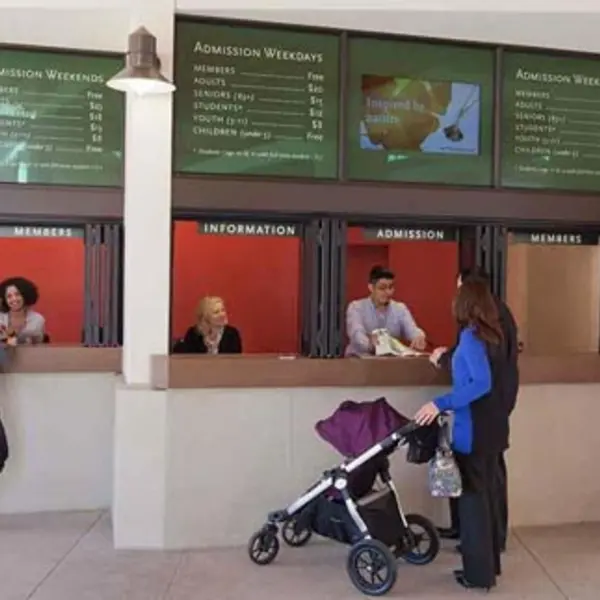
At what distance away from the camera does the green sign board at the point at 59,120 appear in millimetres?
5594

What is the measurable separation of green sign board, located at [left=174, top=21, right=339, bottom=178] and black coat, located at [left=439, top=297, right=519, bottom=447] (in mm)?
1381

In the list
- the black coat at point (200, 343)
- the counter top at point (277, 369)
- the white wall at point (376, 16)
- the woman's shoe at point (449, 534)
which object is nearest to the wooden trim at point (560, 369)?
the counter top at point (277, 369)

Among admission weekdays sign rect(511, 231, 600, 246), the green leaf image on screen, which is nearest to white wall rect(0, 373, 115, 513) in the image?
the green leaf image on screen

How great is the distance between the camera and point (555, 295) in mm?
6242

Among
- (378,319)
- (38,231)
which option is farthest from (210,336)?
(38,231)

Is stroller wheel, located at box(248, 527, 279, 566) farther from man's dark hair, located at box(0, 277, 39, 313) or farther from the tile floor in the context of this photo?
man's dark hair, located at box(0, 277, 39, 313)

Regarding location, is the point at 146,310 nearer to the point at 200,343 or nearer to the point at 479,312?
the point at 200,343

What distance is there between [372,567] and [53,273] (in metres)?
3.65

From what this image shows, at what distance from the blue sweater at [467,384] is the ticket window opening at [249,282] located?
3230 mm

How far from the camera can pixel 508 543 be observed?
5000 mm

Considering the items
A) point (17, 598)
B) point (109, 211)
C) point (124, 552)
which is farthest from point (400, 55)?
point (17, 598)

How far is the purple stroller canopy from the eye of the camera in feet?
14.2

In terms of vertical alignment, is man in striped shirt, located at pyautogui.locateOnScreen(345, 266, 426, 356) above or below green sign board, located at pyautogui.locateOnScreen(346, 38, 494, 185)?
below

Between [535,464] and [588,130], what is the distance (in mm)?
2073
